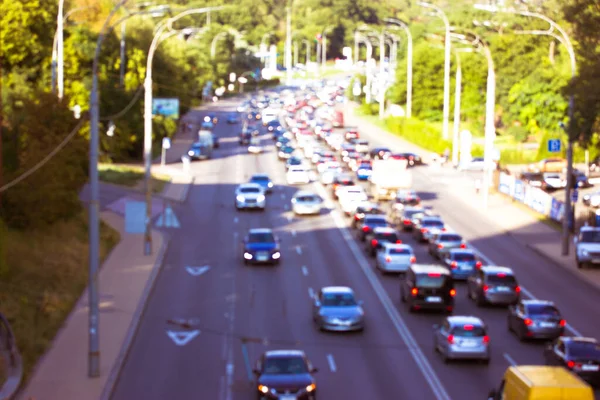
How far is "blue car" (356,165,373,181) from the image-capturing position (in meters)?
72.0

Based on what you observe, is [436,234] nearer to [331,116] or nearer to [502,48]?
[502,48]

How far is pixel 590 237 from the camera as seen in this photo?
42.9 meters

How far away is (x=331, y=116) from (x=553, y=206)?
77.8 m

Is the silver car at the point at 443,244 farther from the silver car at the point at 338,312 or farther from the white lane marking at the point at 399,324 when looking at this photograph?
the silver car at the point at 338,312

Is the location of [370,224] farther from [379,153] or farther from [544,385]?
[379,153]

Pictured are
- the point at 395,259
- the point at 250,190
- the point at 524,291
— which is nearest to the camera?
the point at 524,291

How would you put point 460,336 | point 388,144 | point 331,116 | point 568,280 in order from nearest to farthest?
point 460,336 → point 568,280 → point 388,144 → point 331,116

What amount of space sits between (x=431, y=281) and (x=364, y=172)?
39507mm

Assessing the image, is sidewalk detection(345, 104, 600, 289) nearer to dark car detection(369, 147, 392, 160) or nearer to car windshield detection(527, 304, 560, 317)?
dark car detection(369, 147, 392, 160)

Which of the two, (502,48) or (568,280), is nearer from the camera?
(568,280)

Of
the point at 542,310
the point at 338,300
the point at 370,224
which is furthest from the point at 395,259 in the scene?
the point at 542,310

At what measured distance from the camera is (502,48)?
109312mm

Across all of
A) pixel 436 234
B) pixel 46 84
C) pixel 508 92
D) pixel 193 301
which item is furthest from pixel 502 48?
pixel 193 301

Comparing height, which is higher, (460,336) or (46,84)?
(46,84)
